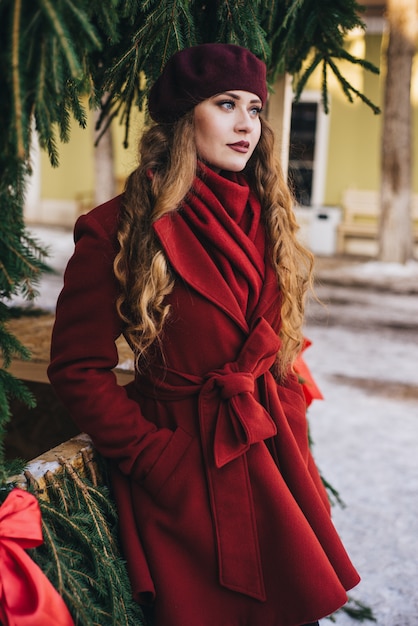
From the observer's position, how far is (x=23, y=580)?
1.52 m

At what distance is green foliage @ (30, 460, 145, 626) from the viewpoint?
1653 mm

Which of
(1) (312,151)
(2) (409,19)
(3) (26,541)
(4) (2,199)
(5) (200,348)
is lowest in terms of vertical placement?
(3) (26,541)

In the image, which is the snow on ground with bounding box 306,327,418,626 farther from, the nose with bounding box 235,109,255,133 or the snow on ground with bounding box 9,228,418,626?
the nose with bounding box 235,109,255,133

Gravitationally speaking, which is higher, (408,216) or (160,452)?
(408,216)

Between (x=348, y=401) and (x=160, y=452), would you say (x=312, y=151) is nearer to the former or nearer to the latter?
(x=348, y=401)

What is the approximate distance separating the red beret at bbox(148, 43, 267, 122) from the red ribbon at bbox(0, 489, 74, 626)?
1.16m

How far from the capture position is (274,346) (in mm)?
1998

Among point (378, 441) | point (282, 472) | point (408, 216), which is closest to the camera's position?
point (282, 472)

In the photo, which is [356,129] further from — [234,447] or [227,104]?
[234,447]

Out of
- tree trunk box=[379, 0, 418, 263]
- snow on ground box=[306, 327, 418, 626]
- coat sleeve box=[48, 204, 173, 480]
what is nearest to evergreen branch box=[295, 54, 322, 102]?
coat sleeve box=[48, 204, 173, 480]

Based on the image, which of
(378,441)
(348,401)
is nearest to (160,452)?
(378,441)

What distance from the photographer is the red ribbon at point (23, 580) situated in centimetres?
147

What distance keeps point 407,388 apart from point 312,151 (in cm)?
970

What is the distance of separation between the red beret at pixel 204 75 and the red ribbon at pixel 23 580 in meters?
1.16
